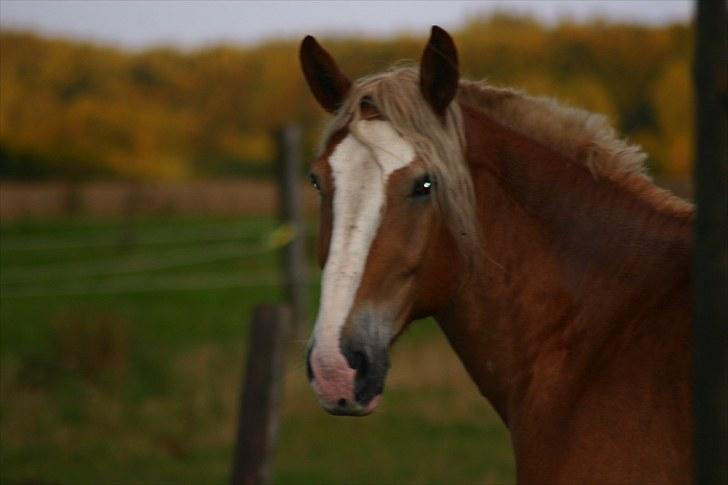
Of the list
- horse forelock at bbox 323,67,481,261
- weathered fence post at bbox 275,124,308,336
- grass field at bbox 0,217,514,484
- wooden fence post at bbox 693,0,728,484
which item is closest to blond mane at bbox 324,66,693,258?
horse forelock at bbox 323,67,481,261

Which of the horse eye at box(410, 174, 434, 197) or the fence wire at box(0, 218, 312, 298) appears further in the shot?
the fence wire at box(0, 218, 312, 298)

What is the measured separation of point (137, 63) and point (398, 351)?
3.95m

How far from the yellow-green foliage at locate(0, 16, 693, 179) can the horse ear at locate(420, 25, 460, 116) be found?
22.1 feet

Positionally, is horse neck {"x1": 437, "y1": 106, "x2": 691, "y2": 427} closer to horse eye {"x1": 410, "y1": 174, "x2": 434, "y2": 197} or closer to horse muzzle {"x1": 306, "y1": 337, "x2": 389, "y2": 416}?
horse eye {"x1": 410, "y1": 174, "x2": 434, "y2": 197}

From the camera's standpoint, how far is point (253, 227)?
15.8 m

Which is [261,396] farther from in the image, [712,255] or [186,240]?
[186,240]

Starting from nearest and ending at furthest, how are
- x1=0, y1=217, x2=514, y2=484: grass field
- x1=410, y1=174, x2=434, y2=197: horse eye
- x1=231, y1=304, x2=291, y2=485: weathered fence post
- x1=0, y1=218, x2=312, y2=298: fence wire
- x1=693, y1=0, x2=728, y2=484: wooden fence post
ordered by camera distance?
1. x1=693, y1=0, x2=728, y2=484: wooden fence post
2. x1=410, y1=174, x2=434, y2=197: horse eye
3. x1=231, y1=304, x2=291, y2=485: weathered fence post
4. x1=0, y1=217, x2=514, y2=484: grass field
5. x1=0, y1=218, x2=312, y2=298: fence wire

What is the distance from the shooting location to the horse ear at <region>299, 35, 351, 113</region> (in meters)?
3.45

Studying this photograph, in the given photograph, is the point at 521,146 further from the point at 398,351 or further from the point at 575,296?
the point at 398,351

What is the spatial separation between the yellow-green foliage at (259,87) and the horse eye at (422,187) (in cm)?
692

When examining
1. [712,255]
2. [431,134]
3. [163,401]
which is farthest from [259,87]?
[712,255]

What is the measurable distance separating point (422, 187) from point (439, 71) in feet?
1.24

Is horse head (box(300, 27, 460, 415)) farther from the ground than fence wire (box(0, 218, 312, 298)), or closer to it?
farther from the ground

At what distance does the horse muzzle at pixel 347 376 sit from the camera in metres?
2.86
